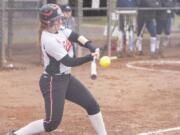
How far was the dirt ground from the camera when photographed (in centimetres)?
793

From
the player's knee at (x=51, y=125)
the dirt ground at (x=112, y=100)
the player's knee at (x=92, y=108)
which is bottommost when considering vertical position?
the dirt ground at (x=112, y=100)

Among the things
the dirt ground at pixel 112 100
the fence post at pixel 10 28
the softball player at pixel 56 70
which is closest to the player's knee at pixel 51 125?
the softball player at pixel 56 70

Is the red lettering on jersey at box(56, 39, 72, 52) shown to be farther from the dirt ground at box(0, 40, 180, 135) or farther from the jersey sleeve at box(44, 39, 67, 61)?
the dirt ground at box(0, 40, 180, 135)

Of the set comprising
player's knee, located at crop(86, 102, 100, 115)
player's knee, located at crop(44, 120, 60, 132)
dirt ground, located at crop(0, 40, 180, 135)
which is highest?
player's knee, located at crop(86, 102, 100, 115)

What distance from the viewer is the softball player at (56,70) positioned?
6.36m

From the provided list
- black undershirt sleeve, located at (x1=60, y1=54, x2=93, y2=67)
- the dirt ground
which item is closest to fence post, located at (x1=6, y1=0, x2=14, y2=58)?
the dirt ground

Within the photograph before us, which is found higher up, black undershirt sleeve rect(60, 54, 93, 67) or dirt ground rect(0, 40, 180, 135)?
black undershirt sleeve rect(60, 54, 93, 67)

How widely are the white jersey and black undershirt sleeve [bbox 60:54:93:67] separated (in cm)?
5

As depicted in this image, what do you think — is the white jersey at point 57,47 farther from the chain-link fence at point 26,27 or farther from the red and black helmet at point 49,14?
the chain-link fence at point 26,27

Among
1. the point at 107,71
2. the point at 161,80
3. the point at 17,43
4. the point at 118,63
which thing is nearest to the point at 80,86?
the point at 161,80

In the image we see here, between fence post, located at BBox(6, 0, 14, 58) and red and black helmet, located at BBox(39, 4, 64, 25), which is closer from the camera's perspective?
red and black helmet, located at BBox(39, 4, 64, 25)

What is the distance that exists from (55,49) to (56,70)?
11.2 inches

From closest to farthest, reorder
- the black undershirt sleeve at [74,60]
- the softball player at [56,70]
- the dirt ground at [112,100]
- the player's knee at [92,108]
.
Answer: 1. the black undershirt sleeve at [74,60]
2. the softball player at [56,70]
3. the player's knee at [92,108]
4. the dirt ground at [112,100]

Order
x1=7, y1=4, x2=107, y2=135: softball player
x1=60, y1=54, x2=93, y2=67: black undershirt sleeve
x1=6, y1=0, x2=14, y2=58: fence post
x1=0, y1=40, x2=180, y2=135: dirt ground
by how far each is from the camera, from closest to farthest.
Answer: x1=60, y1=54, x2=93, y2=67: black undershirt sleeve < x1=7, y1=4, x2=107, y2=135: softball player < x1=0, y1=40, x2=180, y2=135: dirt ground < x1=6, y1=0, x2=14, y2=58: fence post
